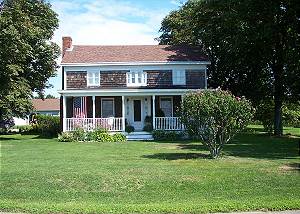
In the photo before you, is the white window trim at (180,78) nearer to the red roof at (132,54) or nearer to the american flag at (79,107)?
the red roof at (132,54)

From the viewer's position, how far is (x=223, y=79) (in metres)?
45.1

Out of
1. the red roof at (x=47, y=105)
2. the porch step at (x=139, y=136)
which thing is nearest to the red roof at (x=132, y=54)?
A: the porch step at (x=139, y=136)

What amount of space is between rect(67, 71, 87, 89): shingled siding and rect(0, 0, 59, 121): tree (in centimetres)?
404

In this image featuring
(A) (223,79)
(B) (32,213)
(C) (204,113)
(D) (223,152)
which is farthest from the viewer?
(A) (223,79)

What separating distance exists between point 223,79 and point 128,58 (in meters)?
12.1

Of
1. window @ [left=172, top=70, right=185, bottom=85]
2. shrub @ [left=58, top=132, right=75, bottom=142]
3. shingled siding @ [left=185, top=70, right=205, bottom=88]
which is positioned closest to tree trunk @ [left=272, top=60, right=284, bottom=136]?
shingled siding @ [left=185, top=70, right=205, bottom=88]

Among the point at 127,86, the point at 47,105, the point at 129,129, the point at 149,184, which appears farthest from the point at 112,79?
the point at 47,105

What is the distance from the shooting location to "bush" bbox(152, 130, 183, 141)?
107 feet

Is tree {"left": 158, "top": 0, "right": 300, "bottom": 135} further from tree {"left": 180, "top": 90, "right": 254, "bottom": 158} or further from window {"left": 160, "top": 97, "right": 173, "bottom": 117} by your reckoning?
tree {"left": 180, "top": 90, "right": 254, "bottom": 158}

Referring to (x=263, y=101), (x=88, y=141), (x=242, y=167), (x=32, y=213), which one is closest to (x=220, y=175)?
(x=242, y=167)

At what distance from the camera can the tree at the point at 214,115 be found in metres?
18.5

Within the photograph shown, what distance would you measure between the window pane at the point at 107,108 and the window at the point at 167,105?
4.10m

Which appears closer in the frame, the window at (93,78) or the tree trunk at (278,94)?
the window at (93,78)

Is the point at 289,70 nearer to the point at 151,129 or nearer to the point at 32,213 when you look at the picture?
the point at 151,129
